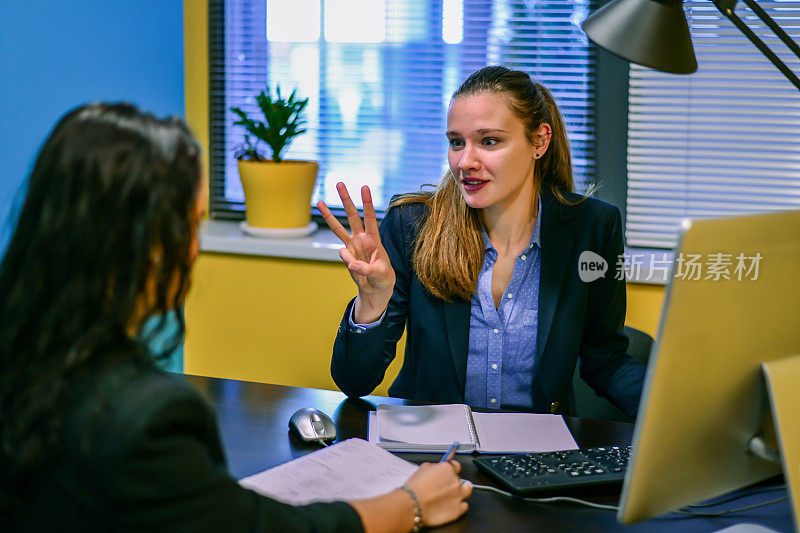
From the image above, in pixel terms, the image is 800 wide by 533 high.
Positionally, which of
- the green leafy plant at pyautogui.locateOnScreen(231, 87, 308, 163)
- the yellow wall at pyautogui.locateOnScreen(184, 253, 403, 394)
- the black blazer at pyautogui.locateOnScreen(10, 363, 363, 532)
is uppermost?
the green leafy plant at pyautogui.locateOnScreen(231, 87, 308, 163)

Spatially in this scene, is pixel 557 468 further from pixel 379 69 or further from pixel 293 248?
pixel 379 69

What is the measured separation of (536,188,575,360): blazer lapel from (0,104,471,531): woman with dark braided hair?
1123 millimetres

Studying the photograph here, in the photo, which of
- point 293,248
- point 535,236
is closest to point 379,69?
point 293,248

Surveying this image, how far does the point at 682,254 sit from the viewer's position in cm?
84

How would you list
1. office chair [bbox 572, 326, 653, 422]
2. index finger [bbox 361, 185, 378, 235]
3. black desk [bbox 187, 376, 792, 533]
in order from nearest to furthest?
1. black desk [bbox 187, 376, 792, 533]
2. index finger [bbox 361, 185, 378, 235]
3. office chair [bbox 572, 326, 653, 422]

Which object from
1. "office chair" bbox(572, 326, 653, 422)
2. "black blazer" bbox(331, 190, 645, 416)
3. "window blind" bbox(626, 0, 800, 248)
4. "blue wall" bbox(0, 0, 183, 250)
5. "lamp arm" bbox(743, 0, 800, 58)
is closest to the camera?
"lamp arm" bbox(743, 0, 800, 58)

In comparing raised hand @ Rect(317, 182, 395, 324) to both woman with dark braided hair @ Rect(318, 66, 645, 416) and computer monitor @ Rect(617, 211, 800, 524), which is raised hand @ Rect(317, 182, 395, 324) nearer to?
woman with dark braided hair @ Rect(318, 66, 645, 416)

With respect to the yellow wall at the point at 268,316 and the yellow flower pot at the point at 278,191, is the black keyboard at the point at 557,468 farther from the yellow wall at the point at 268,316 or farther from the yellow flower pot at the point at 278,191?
the yellow flower pot at the point at 278,191

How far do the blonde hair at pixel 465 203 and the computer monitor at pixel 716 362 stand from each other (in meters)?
0.92

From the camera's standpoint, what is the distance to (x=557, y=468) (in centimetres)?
127

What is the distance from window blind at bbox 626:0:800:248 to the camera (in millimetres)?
2510

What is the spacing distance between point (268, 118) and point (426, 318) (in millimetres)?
1180

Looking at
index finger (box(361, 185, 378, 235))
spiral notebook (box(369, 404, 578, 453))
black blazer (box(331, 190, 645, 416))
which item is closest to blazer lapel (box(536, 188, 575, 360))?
black blazer (box(331, 190, 645, 416))

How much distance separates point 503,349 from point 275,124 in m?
1.29
